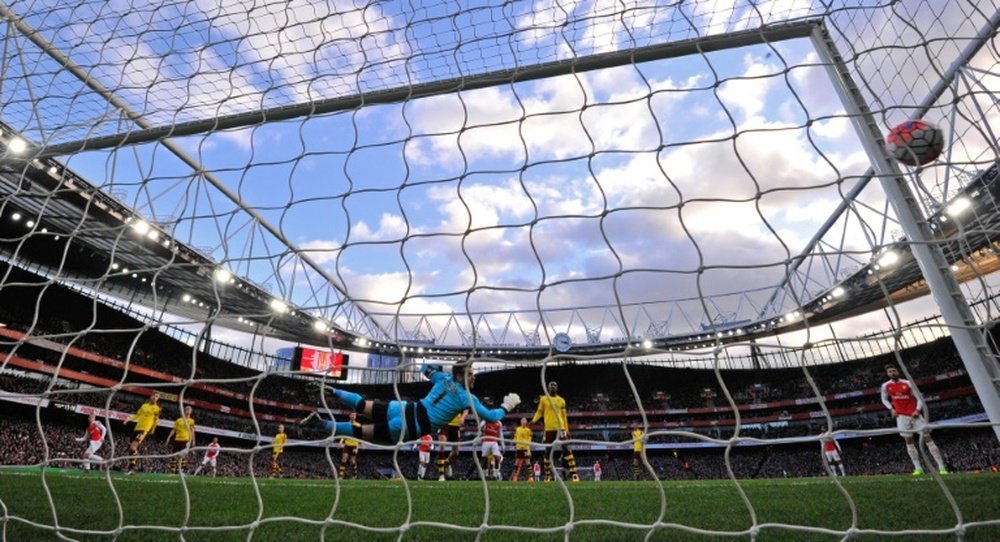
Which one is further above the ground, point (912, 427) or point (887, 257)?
point (887, 257)

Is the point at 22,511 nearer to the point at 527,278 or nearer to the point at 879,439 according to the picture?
the point at 527,278

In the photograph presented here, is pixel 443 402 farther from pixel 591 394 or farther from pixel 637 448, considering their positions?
pixel 591 394

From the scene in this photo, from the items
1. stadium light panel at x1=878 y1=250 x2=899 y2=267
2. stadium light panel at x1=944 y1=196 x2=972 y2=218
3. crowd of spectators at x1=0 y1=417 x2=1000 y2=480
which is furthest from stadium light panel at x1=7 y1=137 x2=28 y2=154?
crowd of spectators at x1=0 y1=417 x2=1000 y2=480

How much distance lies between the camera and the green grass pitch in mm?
2232

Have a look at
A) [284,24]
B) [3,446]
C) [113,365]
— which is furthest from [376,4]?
[113,365]

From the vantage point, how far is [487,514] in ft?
6.24

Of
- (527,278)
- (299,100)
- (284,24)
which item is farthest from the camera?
(284,24)

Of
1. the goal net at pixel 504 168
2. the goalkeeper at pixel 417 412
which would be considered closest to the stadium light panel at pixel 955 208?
the goal net at pixel 504 168

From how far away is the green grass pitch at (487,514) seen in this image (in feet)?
7.32

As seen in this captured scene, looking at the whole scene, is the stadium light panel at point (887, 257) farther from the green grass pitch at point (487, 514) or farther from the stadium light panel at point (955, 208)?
the green grass pitch at point (487, 514)

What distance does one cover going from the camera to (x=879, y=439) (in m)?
27.2

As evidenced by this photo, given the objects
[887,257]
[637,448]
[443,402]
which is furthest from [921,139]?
[637,448]

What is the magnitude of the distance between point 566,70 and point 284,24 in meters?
1.95

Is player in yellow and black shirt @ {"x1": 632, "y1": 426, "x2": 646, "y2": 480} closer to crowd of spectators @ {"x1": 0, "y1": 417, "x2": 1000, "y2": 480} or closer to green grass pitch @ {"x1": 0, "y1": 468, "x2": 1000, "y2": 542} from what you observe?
green grass pitch @ {"x1": 0, "y1": 468, "x2": 1000, "y2": 542}
